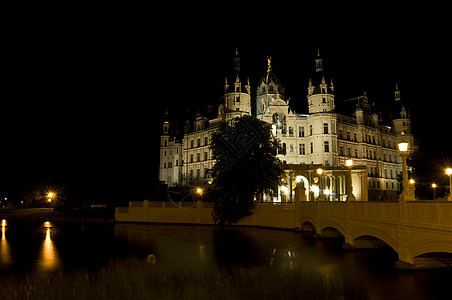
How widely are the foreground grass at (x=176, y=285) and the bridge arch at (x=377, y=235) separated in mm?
3058

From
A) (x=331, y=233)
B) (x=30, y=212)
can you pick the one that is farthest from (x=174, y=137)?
(x=331, y=233)

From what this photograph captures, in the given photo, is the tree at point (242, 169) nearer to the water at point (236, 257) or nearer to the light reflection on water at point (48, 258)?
the water at point (236, 257)

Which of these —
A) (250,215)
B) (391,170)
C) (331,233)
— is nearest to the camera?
(331,233)

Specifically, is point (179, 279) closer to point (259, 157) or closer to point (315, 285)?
point (315, 285)

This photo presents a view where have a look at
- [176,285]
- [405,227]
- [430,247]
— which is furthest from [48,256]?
[430,247]

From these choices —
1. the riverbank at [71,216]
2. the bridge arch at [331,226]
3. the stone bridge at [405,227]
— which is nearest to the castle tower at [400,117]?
the riverbank at [71,216]

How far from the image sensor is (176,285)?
42.3 feet

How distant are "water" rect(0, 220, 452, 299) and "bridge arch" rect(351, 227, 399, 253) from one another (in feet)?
2.94

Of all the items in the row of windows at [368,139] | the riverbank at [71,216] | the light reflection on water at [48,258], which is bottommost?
the light reflection on water at [48,258]

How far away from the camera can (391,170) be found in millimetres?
79625

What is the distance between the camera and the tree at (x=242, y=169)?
124 ft

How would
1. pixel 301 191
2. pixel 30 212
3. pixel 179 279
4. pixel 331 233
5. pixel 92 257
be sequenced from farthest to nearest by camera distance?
pixel 30 212 < pixel 301 191 < pixel 331 233 < pixel 92 257 < pixel 179 279

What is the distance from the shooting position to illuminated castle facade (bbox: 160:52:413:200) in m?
65.4

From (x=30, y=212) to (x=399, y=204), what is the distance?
186ft
